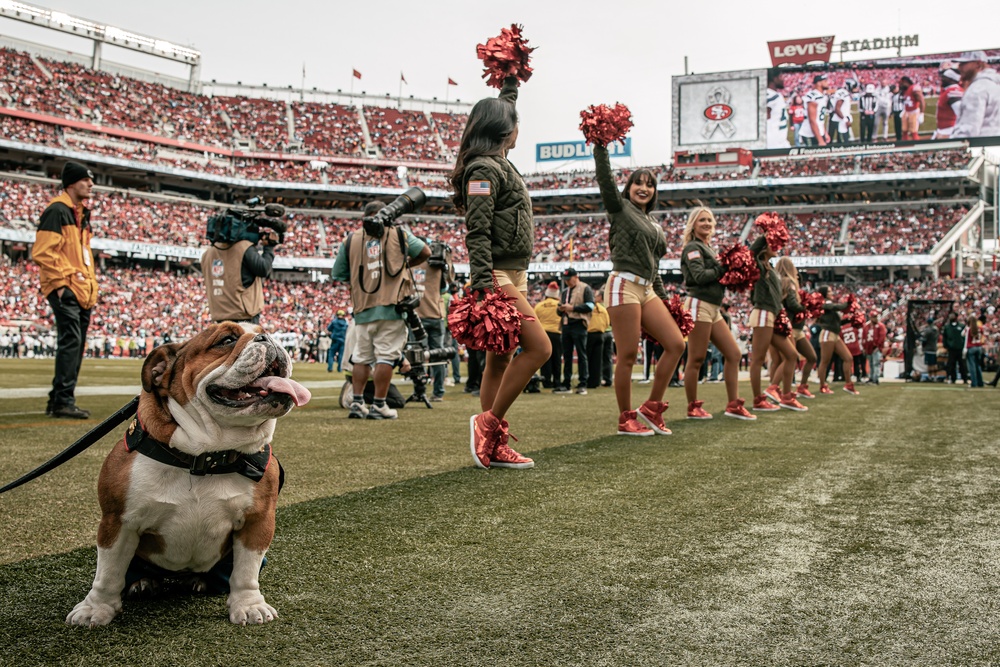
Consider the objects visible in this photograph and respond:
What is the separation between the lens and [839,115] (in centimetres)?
4528

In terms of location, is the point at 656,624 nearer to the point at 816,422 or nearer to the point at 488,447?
the point at 488,447

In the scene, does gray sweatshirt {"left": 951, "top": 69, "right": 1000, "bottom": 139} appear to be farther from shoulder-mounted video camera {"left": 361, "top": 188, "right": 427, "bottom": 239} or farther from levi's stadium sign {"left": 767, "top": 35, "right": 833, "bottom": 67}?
shoulder-mounted video camera {"left": 361, "top": 188, "right": 427, "bottom": 239}

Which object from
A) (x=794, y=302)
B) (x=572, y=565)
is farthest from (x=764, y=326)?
(x=572, y=565)

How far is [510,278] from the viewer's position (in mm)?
4633

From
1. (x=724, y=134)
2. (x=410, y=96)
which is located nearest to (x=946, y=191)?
(x=724, y=134)

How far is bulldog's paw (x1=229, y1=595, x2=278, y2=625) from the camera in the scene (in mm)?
1933

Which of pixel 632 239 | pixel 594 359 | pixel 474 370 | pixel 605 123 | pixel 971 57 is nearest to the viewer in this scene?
pixel 605 123

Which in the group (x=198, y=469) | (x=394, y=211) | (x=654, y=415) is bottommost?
(x=654, y=415)

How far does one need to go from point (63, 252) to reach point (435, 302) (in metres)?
5.05

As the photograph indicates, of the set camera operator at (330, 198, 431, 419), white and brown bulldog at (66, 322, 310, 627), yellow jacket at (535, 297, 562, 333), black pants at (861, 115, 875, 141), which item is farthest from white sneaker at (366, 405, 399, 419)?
black pants at (861, 115, 875, 141)

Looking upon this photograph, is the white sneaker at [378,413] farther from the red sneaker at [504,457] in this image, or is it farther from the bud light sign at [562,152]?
the bud light sign at [562,152]

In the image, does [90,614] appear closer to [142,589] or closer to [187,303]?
[142,589]

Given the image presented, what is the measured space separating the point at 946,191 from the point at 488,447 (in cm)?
5064

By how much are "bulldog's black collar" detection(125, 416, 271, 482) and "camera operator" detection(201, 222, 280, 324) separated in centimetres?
511
